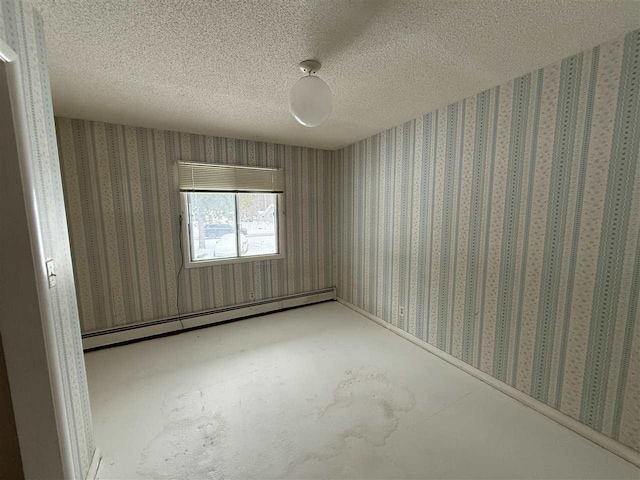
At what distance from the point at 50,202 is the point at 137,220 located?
1.80m

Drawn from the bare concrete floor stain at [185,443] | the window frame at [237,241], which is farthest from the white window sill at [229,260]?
the bare concrete floor stain at [185,443]

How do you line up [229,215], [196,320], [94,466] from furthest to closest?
[229,215], [196,320], [94,466]

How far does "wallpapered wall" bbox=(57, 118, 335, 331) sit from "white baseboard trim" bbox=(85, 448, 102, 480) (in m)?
1.64

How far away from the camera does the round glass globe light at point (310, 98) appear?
1.42m

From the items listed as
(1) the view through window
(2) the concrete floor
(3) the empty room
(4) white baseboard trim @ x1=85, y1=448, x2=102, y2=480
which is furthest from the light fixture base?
(4) white baseboard trim @ x1=85, y1=448, x2=102, y2=480

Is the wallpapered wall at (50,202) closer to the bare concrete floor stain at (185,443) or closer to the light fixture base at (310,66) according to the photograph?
the bare concrete floor stain at (185,443)

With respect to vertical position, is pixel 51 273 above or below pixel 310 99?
below

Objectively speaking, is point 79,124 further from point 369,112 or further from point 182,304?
point 369,112

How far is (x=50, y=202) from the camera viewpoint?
1176 mm

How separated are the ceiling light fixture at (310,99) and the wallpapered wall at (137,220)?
1.97 m

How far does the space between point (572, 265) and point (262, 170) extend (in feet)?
9.85

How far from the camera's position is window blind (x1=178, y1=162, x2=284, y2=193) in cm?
A: 297

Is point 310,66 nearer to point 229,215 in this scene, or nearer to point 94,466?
point 229,215

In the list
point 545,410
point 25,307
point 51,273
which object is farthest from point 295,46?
point 545,410
